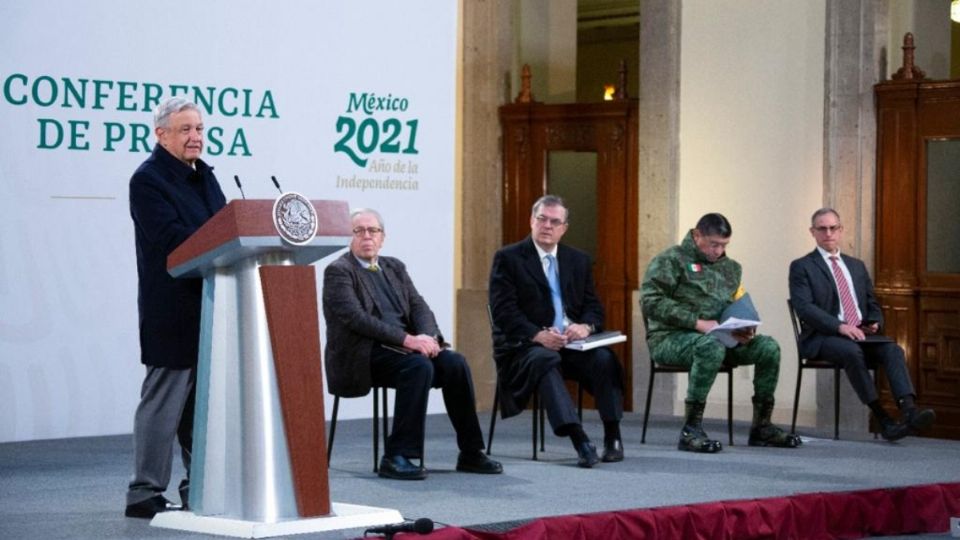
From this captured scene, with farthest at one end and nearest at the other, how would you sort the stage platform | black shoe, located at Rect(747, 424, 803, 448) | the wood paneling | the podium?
the wood paneling, black shoe, located at Rect(747, 424, 803, 448), the stage platform, the podium

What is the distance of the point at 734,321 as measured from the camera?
7055mm

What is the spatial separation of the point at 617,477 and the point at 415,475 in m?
0.81

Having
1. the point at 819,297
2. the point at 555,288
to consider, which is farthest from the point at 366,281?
the point at 819,297

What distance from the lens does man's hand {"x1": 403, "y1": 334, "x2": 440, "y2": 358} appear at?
240 inches

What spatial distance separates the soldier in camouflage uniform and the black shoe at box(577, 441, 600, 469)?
824mm

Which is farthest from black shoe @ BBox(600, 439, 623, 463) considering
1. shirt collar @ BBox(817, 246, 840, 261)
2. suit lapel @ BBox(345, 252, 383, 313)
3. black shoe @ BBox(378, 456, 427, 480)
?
shirt collar @ BBox(817, 246, 840, 261)

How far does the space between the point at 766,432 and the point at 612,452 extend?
1.09m

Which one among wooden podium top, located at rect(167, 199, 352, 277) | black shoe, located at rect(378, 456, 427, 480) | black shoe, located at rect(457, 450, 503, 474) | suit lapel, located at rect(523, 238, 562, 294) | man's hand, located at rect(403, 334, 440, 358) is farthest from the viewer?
suit lapel, located at rect(523, 238, 562, 294)

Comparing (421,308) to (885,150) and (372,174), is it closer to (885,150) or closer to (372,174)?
(372,174)

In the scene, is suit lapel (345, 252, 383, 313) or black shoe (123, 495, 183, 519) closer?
black shoe (123, 495, 183, 519)

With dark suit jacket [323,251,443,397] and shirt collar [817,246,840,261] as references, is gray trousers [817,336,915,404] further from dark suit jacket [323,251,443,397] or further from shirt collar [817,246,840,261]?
dark suit jacket [323,251,443,397]

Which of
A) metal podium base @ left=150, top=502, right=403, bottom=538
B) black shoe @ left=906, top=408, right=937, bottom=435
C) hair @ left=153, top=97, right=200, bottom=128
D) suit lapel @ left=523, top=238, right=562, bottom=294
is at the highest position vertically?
hair @ left=153, top=97, right=200, bottom=128

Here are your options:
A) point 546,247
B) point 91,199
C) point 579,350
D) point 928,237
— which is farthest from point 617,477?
point 928,237

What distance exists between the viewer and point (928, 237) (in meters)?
8.66
